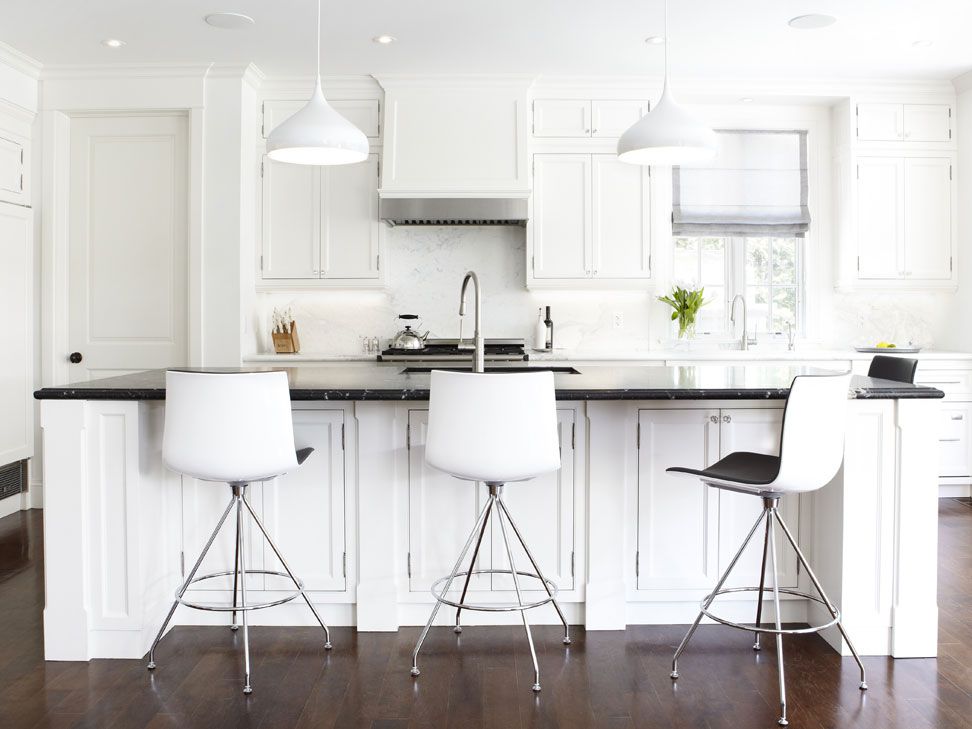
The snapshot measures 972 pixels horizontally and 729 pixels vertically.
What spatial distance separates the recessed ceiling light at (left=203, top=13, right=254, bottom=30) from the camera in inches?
165

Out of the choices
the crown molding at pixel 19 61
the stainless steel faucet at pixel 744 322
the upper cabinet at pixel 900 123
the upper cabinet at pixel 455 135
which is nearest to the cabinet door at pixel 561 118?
the upper cabinet at pixel 455 135

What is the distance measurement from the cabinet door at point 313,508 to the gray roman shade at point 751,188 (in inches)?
134

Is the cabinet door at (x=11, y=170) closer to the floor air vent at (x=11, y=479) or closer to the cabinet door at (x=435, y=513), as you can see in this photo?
the floor air vent at (x=11, y=479)

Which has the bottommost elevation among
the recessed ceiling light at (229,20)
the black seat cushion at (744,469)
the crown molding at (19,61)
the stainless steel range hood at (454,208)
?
the black seat cushion at (744,469)

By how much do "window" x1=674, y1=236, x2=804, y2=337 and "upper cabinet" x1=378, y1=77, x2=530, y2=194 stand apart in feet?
4.98

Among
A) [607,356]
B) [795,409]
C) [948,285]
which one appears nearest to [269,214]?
[607,356]

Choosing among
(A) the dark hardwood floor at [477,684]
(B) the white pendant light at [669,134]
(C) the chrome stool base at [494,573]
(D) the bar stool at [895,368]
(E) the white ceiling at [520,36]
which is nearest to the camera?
(A) the dark hardwood floor at [477,684]

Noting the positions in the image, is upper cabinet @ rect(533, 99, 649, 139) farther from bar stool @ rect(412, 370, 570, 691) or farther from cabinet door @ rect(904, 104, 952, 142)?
bar stool @ rect(412, 370, 570, 691)

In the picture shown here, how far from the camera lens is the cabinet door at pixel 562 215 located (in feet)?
17.4

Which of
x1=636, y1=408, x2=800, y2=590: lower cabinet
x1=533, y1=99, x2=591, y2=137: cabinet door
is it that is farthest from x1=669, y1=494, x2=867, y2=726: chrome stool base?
x1=533, y1=99, x2=591, y2=137: cabinet door

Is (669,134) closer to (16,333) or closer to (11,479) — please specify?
(16,333)

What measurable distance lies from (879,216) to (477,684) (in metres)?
4.35

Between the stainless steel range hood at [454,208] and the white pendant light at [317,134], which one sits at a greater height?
the stainless steel range hood at [454,208]

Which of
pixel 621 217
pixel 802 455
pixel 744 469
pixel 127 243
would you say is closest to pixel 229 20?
pixel 127 243
